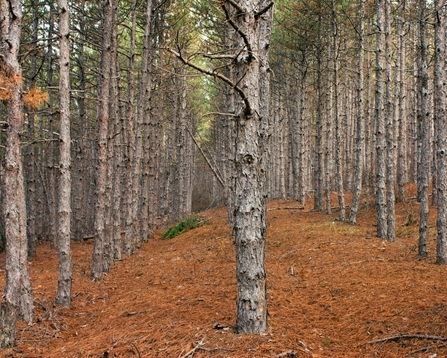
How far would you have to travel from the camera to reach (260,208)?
417 cm

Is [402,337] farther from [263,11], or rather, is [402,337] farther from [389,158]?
[389,158]

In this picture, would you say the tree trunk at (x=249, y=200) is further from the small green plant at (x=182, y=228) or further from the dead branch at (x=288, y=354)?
the small green plant at (x=182, y=228)

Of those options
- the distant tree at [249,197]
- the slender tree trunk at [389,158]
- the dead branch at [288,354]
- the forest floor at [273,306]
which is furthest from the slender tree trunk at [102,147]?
the slender tree trunk at [389,158]

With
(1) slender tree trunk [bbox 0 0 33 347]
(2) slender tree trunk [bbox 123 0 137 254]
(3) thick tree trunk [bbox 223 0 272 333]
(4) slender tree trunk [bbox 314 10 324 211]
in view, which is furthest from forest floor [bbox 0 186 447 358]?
(4) slender tree trunk [bbox 314 10 324 211]

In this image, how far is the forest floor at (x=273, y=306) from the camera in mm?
4133

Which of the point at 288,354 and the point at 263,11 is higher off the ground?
the point at 263,11

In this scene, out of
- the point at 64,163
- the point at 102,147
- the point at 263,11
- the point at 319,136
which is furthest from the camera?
the point at 319,136

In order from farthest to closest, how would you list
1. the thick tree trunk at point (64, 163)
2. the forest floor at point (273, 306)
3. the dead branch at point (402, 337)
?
the thick tree trunk at point (64, 163)
the forest floor at point (273, 306)
the dead branch at point (402, 337)

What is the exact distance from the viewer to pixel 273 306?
216 inches

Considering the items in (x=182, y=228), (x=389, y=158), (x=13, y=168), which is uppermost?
(x=389, y=158)

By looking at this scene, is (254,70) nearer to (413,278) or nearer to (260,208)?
(260,208)

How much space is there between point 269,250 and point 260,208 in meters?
5.59

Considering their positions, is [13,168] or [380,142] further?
[380,142]

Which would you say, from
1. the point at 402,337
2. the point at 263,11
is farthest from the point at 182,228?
the point at 263,11
